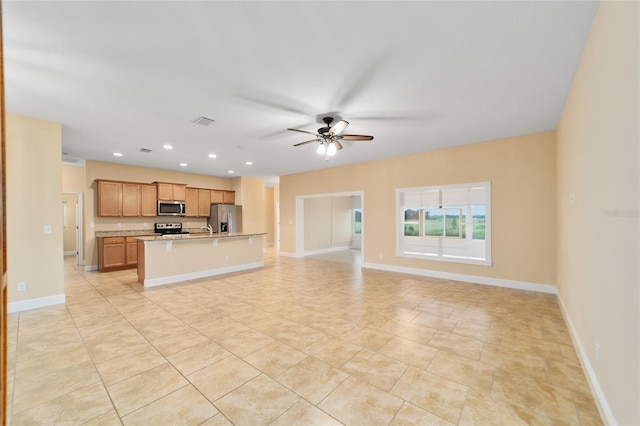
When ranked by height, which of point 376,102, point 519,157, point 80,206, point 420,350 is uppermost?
point 376,102

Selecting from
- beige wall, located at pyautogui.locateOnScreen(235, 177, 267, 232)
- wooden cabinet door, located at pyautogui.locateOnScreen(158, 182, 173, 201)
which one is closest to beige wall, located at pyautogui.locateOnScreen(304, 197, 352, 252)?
beige wall, located at pyautogui.locateOnScreen(235, 177, 267, 232)

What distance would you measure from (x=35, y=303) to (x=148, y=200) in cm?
402

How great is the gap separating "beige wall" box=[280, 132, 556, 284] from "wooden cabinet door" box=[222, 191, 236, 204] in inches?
208

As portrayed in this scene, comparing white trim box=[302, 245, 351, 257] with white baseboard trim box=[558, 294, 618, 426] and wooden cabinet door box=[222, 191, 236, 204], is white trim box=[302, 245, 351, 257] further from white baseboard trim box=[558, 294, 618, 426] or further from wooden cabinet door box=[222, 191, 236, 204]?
white baseboard trim box=[558, 294, 618, 426]

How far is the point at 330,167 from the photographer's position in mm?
7828

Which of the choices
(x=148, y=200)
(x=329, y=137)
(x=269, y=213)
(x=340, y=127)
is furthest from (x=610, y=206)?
(x=269, y=213)

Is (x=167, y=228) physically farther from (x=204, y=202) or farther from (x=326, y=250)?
(x=326, y=250)

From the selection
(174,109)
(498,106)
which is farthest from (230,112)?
(498,106)

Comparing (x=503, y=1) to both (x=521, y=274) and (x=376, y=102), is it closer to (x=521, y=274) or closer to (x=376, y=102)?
(x=376, y=102)

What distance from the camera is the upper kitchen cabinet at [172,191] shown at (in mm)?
7695

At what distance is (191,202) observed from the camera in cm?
849

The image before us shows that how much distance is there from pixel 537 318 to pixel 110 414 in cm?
461

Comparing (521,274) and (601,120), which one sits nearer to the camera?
(601,120)

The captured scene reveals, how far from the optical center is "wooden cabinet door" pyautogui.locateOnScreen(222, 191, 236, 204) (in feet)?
30.7
